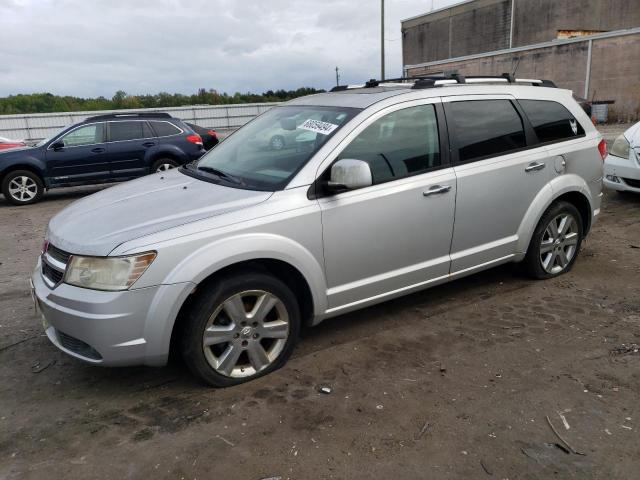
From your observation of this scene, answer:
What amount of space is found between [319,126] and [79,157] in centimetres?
815

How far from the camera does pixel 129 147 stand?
1073cm

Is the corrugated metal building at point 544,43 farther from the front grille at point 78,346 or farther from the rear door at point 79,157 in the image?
the front grille at point 78,346

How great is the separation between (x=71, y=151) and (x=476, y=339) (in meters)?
9.14

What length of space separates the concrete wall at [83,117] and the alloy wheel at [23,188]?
42.9 ft

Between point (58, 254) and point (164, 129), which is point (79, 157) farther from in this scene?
point (58, 254)

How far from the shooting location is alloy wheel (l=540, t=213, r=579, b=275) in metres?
4.71

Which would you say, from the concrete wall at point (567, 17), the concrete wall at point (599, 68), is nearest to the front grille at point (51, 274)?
the concrete wall at point (599, 68)

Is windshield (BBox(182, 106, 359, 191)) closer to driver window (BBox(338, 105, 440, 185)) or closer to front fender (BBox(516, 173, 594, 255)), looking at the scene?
driver window (BBox(338, 105, 440, 185))

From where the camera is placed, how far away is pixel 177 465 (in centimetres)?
261

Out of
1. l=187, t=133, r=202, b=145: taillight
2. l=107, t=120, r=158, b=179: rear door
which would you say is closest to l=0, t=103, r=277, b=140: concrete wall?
l=187, t=133, r=202, b=145: taillight

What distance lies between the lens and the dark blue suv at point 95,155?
10.2m

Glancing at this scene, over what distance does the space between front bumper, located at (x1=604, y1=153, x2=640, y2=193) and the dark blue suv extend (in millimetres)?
7691

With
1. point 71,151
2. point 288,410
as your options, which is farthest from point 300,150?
point 71,151

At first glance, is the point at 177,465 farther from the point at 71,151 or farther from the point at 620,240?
the point at 71,151
